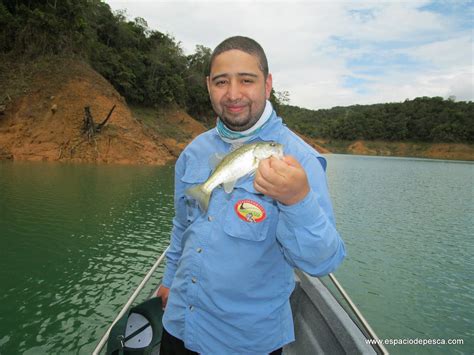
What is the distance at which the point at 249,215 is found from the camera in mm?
2469

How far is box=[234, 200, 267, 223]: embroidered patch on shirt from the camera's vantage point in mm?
2455

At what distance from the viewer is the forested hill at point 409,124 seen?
11475 cm

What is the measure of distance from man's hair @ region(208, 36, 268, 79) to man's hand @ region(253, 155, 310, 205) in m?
1.06

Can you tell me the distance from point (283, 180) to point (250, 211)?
62cm

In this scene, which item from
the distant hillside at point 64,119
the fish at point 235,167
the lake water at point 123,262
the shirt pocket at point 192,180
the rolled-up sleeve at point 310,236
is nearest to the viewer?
→ the rolled-up sleeve at point 310,236

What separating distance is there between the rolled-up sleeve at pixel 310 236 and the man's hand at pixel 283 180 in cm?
7

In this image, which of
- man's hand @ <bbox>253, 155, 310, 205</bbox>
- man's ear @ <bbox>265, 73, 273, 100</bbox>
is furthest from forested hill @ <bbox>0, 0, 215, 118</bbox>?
man's hand @ <bbox>253, 155, 310, 205</bbox>

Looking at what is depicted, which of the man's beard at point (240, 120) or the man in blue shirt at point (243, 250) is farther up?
the man's beard at point (240, 120)

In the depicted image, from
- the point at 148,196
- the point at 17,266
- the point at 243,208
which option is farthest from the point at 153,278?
the point at 148,196

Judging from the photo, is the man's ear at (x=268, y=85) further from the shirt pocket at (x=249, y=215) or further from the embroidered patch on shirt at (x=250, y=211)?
the embroidered patch on shirt at (x=250, y=211)

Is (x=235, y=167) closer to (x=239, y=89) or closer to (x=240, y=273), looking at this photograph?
(x=239, y=89)

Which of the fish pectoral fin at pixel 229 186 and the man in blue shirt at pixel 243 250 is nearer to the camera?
the man in blue shirt at pixel 243 250

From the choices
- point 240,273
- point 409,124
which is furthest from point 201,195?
point 409,124

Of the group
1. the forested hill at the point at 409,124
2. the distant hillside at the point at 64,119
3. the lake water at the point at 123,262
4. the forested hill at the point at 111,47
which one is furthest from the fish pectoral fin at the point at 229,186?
the forested hill at the point at 409,124
